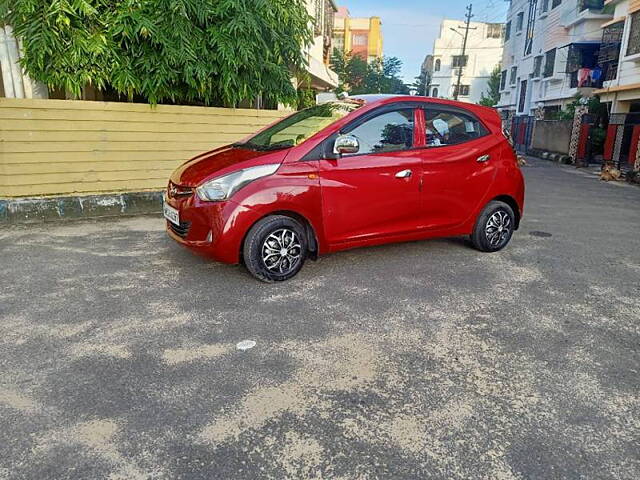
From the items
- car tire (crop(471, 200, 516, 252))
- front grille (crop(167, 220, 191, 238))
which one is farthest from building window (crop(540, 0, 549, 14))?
front grille (crop(167, 220, 191, 238))

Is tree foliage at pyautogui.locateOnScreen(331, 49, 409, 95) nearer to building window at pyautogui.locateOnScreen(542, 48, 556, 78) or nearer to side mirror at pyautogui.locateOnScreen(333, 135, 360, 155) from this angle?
building window at pyautogui.locateOnScreen(542, 48, 556, 78)

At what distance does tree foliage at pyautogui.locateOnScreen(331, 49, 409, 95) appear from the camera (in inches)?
1416

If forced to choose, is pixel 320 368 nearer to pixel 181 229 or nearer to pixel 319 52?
pixel 181 229

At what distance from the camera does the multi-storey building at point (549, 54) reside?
936 inches

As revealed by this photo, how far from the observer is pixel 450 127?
5.14 metres

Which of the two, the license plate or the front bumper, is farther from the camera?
the license plate

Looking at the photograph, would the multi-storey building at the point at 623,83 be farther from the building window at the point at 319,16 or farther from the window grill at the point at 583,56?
the building window at the point at 319,16

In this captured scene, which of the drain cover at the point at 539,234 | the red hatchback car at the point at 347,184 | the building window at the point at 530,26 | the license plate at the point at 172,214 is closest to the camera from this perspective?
the red hatchback car at the point at 347,184

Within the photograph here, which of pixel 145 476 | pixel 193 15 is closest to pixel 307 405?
pixel 145 476

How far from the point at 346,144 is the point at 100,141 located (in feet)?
13.7

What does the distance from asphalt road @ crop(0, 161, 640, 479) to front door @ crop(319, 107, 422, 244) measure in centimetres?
47

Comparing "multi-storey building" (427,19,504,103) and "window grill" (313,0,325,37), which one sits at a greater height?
"multi-storey building" (427,19,504,103)

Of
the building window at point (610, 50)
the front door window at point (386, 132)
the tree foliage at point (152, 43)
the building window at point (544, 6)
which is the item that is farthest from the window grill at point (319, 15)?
the building window at point (544, 6)

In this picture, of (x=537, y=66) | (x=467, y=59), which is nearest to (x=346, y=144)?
(x=537, y=66)
